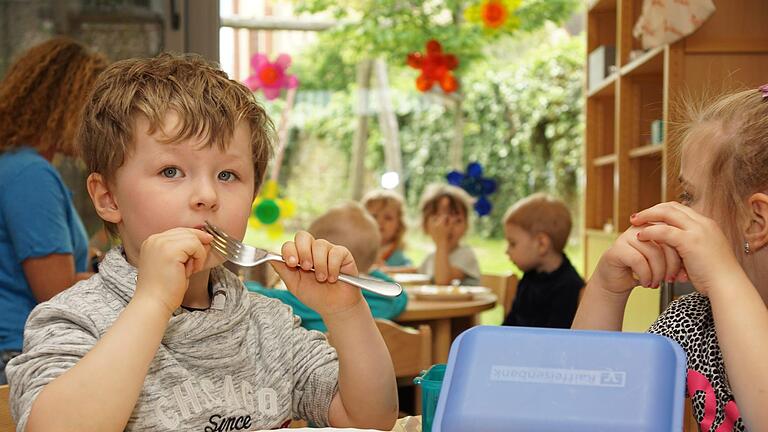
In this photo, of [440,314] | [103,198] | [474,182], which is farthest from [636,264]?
[474,182]

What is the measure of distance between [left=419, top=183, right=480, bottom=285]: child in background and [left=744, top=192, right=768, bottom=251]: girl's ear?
316 cm

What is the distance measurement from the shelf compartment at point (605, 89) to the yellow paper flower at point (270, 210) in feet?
6.06

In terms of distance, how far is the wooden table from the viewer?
326cm

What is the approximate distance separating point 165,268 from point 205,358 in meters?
0.20

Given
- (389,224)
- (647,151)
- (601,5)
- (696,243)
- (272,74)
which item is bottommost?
(389,224)

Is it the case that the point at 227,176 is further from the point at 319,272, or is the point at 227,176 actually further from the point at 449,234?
the point at 449,234

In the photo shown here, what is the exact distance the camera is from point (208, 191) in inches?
40.6

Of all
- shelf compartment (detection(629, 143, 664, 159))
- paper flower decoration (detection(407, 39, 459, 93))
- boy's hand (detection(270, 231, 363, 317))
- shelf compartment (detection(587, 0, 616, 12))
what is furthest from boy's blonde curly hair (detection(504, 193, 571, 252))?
paper flower decoration (detection(407, 39, 459, 93))

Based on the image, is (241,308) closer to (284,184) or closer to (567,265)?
(567,265)

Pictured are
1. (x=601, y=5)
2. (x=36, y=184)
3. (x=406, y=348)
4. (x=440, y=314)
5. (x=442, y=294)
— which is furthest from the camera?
(x=601, y=5)

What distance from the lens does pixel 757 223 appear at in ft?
3.54

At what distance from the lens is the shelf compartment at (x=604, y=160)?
4.77 metres

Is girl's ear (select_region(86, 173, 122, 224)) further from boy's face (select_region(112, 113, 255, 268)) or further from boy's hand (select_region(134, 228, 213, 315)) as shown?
boy's hand (select_region(134, 228, 213, 315))

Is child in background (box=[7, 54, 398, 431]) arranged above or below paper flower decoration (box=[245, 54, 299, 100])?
below
